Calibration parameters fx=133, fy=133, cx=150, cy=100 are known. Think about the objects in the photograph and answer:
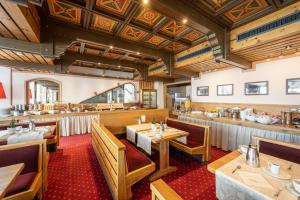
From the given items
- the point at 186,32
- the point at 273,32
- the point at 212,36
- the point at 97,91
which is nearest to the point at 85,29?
the point at 186,32

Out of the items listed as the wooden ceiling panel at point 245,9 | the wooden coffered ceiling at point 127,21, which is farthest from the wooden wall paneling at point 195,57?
the wooden ceiling panel at point 245,9

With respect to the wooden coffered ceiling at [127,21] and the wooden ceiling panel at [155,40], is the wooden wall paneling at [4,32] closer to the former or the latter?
the wooden coffered ceiling at [127,21]

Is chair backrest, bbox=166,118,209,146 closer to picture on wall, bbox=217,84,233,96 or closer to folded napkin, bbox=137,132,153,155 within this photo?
folded napkin, bbox=137,132,153,155

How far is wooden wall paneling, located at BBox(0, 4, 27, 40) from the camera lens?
212cm

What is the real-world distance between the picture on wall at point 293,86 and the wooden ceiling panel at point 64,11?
6.14 metres

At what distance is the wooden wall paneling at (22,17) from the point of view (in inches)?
75.5

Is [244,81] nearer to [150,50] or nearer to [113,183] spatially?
[150,50]

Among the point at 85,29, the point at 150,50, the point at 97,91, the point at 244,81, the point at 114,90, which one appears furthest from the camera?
the point at 114,90

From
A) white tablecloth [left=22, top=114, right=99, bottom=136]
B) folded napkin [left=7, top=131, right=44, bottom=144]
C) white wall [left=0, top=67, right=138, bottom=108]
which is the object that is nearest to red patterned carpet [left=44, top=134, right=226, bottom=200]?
folded napkin [left=7, top=131, right=44, bottom=144]

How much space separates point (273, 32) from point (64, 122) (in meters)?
6.76

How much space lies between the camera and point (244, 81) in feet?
17.1

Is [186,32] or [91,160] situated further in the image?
A: [186,32]

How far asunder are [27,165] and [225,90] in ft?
21.5

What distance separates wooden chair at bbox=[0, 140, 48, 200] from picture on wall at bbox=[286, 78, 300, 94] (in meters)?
6.36
